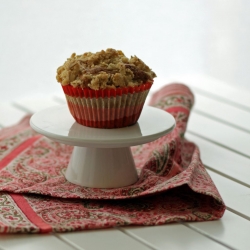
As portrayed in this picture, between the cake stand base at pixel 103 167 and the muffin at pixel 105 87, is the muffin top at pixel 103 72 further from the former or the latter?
the cake stand base at pixel 103 167

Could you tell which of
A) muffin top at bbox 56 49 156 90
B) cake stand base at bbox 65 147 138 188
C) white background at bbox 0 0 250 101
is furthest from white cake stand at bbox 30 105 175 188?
white background at bbox 0 0 250 101

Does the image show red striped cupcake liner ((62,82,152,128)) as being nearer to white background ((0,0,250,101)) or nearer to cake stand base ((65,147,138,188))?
cake stand base ((65,147,138,188))

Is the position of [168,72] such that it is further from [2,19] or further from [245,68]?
[2,19]

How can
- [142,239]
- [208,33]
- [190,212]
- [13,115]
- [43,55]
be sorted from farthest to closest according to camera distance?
[208,33] < [43,55] < [13,115] < [190,212] < [142,239]

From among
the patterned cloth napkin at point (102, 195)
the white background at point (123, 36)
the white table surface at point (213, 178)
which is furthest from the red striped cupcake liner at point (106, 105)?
the white background at point (123, 36)

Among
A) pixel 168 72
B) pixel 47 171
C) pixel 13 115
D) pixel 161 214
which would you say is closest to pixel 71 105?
pixel 47 171

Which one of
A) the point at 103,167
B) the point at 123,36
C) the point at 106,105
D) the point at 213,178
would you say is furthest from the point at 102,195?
the point at 123,36

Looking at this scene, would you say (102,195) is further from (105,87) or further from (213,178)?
(213,178)
